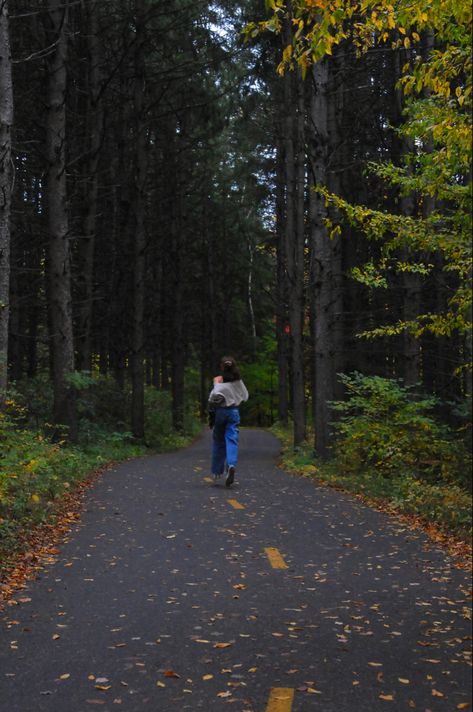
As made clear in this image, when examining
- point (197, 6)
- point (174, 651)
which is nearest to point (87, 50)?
point (197, 6)

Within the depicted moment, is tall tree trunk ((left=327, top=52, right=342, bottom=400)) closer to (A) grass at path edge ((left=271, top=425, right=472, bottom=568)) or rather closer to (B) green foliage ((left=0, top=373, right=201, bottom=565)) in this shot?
(A) grass at path edge ((left=271, top=425, right=472, bottom=568))

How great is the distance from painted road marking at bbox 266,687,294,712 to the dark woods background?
9072 mm

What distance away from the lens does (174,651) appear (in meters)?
4.53

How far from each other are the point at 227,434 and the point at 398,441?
327 cm

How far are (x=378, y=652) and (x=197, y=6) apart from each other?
67.8 ft

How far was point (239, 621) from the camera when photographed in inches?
201

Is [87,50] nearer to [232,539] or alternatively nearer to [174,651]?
[232,539]

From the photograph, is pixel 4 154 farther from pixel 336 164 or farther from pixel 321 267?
pixel 336 164


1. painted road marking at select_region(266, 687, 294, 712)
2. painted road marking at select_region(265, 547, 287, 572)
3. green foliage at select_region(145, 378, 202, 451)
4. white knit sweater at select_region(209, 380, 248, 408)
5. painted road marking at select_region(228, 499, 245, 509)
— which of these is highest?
white knit sweater at select_region(209, 380, 248, 408)

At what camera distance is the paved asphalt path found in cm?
387

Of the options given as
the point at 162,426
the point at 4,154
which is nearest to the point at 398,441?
the point at 4,154

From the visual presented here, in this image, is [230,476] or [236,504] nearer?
[236,504]

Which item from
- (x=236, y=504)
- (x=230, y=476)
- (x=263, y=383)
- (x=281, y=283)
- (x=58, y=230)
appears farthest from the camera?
(x=263, y=383)

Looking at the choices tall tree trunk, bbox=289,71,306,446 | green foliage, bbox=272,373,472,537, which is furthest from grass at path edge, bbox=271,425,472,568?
tall tree trunk, bbox=289,71,306,446
